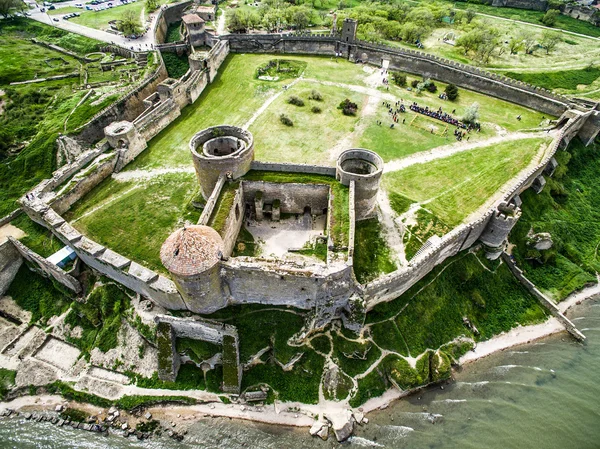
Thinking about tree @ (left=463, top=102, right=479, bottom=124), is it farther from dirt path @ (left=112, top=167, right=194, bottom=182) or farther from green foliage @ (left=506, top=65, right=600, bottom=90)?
dirt path @ (left=112, top=167, right=194, bottom=182)

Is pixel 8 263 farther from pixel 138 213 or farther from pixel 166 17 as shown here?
pixel 166 17

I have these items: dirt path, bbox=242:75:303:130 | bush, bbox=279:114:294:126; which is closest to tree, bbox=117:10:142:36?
dirt path, bbox=242:75:303:130

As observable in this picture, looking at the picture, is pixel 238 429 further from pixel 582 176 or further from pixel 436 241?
pixel 582 176

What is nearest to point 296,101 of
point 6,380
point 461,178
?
point 461,178

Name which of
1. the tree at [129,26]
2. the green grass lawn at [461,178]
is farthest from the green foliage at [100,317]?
the tree at [129,26]

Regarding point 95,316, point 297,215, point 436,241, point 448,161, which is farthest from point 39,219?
point 448,161

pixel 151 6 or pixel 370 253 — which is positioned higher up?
pixel 151 6

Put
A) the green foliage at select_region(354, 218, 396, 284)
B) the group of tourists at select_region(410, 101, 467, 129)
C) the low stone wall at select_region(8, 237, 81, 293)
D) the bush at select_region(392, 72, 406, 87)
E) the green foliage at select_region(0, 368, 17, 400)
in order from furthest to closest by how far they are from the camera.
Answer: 1. the bush at select_region(392, 72, 406, 87)
2. the group of tourists at select_region(410, 101, 467, 129)
3. the low stone wall at select_region(8, 237, 81, 293)
4. the green foliage at select_region(354, 218, 396, 284)
5. the green foliage at select_region(0, 368, 17, 400)
